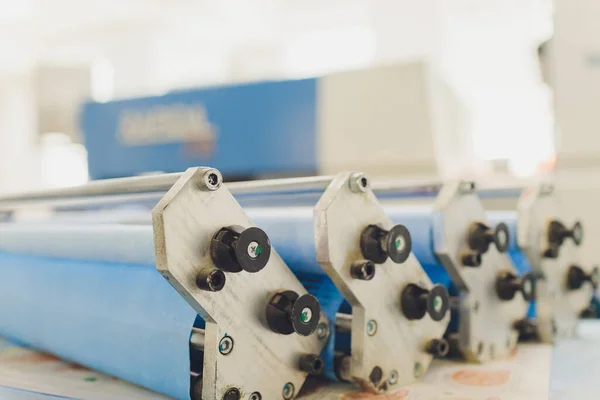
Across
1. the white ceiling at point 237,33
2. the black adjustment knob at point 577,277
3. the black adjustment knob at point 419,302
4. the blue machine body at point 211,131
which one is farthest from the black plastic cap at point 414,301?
the white ceiling at point 237,33

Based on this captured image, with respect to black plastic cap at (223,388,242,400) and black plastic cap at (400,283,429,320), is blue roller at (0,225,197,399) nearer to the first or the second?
black plastic cap at (223,388,242,400)

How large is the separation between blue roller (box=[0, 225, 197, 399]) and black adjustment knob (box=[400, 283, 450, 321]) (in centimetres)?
32

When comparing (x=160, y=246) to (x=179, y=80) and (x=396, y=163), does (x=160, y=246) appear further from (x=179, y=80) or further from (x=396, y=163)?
(x=179, y=80)

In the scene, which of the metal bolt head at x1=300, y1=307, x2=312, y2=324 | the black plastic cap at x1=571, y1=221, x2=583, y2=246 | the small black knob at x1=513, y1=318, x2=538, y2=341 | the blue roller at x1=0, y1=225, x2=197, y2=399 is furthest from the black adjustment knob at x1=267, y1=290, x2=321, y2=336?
the black plastic cap at x1=571, y1=221, x2=583, y2=246

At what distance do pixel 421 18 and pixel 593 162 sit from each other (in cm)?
216

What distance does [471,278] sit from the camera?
0.98 m

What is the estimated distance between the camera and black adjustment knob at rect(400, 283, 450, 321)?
84 centimetres

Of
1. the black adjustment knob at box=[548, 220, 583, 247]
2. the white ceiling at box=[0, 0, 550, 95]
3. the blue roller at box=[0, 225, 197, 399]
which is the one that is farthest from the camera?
the white ceiling at box=[0, 0, 550, 95]

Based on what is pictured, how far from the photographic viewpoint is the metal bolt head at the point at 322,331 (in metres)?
0.83

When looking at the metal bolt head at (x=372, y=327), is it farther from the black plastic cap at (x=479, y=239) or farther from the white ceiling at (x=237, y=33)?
the white ceiling at (x=237, y=33)

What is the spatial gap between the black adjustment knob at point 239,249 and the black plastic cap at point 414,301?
266 mm

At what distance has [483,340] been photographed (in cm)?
98

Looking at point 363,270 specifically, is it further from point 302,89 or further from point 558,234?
point 302,89

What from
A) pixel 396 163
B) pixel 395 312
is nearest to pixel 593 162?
pixel 396 163
